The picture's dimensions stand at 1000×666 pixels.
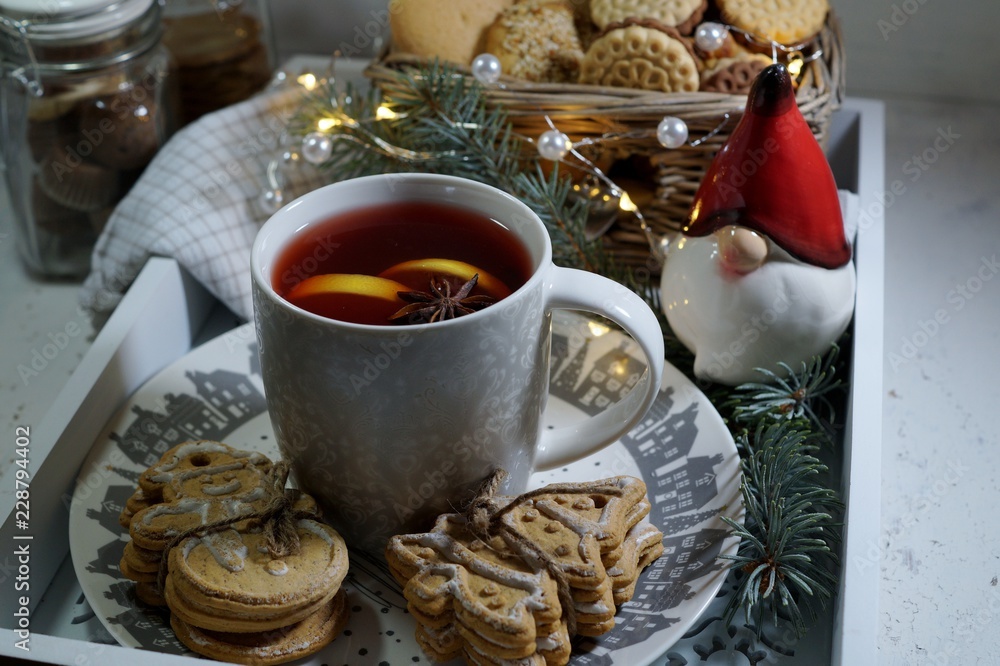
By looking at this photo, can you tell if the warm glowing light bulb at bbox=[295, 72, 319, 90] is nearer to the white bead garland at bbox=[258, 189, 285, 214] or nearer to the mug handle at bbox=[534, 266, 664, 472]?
the white bead garland at bbox=[258, 189, 285, 214]

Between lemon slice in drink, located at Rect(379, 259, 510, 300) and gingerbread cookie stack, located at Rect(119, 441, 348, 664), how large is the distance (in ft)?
0.50

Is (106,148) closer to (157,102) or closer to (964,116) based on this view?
(157,102)

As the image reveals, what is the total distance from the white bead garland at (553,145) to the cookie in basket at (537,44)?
0.11 m

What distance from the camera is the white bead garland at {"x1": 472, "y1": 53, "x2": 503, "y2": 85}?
0.93 m

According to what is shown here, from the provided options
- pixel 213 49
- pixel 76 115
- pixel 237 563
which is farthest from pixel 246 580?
pixel 213 49

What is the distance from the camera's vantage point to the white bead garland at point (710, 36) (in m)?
0.94

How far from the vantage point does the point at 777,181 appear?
2.42ft

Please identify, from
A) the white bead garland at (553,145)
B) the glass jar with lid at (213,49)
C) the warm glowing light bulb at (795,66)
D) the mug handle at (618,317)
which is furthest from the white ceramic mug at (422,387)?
the glass jar with lid at (213,49)

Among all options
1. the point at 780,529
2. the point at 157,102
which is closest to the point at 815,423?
the point at 780,529

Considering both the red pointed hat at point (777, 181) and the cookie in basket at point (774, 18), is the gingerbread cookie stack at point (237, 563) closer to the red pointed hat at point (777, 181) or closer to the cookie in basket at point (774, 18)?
the red pointed hat at point (777, 181)

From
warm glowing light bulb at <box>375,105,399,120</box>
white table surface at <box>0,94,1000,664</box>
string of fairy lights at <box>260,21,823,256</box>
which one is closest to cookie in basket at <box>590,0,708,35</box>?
string of fairy lights at <box>260,21,823,256</box>

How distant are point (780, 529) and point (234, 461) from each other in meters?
0.38

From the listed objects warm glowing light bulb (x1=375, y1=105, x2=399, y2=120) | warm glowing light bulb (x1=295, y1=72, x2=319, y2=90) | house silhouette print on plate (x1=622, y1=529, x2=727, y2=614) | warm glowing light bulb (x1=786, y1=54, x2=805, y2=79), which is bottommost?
house silhouette print on plate (x1=622, y1=529, x2=727, y2=614)

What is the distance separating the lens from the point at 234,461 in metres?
0.67
